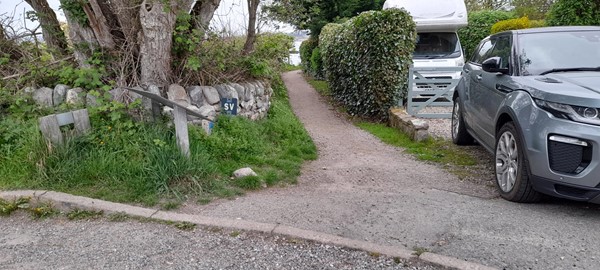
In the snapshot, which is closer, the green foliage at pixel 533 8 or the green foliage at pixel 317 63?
the green foliage at pixel 317 63

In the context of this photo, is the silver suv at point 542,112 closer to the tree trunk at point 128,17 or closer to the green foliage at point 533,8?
the tree trunk at point 128,17

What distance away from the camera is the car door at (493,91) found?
505 centimetres

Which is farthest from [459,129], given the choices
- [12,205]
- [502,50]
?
[12,205]

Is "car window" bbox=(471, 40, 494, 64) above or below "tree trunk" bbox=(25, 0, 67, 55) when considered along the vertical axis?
below

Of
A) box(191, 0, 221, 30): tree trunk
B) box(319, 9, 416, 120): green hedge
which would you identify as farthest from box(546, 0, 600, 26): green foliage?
box(191, 0, 221, 30): tree trunk

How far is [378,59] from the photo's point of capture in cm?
994

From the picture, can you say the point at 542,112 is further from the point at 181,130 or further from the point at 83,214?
the point at 83,214

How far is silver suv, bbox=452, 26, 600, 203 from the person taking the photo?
3834 millimetres

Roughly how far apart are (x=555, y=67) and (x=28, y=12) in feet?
23.2

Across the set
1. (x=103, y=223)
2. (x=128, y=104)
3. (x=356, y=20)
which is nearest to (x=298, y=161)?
(x=128, y=104)

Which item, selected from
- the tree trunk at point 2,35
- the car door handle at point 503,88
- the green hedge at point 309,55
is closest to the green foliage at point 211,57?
the tree trunk at point 2,35

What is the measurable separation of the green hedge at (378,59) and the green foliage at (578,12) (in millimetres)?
3192

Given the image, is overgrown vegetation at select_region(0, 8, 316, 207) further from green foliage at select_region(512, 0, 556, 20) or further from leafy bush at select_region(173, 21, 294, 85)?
green foliage at select_region(512, 0, 556, 20)

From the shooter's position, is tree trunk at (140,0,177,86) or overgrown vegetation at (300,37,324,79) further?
overgrown vegetation at (300,37,324,79)
